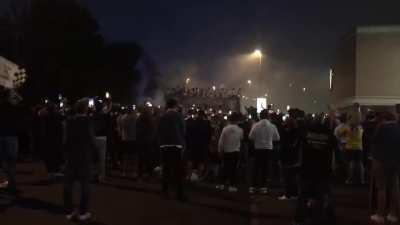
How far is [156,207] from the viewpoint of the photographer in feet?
39.8

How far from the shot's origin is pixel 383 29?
40562 millimetres

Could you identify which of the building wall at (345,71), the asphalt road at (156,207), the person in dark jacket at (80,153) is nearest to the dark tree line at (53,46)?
the building wall at (345,71)

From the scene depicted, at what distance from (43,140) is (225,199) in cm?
521

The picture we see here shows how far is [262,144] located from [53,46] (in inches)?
1207

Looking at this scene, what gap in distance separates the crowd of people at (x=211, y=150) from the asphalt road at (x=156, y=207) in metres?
0.40

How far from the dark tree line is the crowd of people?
22499 millimetres

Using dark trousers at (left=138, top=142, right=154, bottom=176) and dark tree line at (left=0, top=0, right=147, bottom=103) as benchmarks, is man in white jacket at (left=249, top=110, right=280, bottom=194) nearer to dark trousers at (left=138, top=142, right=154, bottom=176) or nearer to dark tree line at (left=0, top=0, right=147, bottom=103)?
dark trousers at (left=138, top=142, right=154, bottom=176)

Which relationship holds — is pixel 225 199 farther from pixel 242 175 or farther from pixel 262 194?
pixel 242 175

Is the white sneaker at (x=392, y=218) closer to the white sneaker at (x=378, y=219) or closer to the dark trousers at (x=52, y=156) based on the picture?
the white sneaker at (x=378, y=219)

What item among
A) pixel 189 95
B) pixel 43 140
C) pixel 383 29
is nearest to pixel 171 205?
pixel 43 140

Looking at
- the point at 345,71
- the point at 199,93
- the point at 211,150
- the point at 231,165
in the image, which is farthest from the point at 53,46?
the point at 231,165

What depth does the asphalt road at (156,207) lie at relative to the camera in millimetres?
10828

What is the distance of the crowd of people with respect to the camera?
410 inches

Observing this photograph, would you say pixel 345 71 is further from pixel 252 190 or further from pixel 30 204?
pixel 30 204
